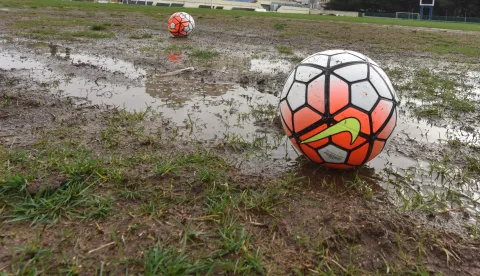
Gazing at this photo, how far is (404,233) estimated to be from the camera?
237cm

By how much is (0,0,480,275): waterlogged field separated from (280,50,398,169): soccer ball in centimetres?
30

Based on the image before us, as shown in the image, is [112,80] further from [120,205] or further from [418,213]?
[418,213]

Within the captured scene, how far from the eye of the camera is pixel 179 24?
40.0ft

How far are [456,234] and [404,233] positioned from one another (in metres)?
0.38

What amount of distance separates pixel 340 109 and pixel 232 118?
1883mm

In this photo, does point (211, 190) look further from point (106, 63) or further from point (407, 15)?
point (407, 15)

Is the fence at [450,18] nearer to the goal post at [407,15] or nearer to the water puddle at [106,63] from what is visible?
the goal post at [407,15]

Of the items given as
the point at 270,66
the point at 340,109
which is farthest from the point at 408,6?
the point at 340,109

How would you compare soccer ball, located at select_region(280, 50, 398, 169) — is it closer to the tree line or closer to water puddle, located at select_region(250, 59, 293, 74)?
water puddle, located at select_region(250, 59, 293, 74)

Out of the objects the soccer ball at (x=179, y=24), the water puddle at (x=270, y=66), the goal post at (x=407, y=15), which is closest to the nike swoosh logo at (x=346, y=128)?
the water puddle at (x=270, y=66)

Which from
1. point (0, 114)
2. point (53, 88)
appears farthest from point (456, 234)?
point (53, 88)

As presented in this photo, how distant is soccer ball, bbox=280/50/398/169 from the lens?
112 inches

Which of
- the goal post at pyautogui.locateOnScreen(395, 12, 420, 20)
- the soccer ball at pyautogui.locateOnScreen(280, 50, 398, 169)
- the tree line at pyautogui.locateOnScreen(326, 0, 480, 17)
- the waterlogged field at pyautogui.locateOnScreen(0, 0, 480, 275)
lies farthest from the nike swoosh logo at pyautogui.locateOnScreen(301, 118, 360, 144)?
the tree line at pyautogui.locateOnScreen(326, 0, 480, 17)

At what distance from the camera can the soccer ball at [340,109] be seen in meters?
2.85
